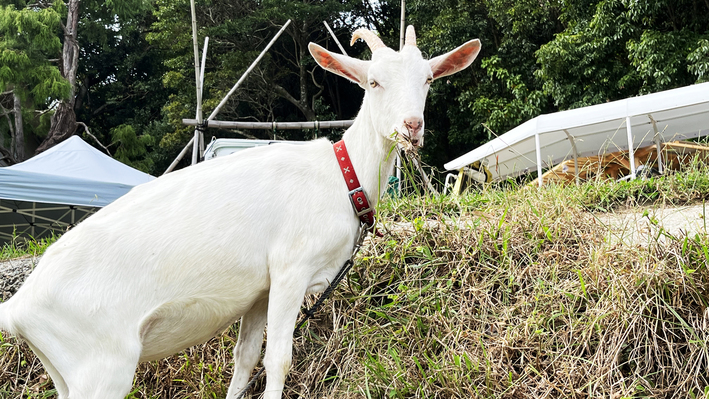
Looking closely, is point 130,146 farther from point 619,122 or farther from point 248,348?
point 248,348

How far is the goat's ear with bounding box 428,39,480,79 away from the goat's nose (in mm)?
469

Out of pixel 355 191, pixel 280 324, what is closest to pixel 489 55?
pixel 355 191

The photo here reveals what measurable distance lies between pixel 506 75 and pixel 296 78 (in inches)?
389

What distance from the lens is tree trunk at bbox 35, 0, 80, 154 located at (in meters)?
18.8

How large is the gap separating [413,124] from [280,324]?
2.97ft

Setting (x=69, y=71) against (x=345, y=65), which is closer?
(x=345, y=65)

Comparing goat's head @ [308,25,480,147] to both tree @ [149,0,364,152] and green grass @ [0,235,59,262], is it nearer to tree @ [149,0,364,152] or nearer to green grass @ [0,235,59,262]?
green grass @ [0,235,59,262]

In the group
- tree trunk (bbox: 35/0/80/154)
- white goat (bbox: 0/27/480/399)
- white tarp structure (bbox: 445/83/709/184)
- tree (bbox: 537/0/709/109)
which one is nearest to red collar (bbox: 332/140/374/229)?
white goat (bbox: 0/27/480/399)

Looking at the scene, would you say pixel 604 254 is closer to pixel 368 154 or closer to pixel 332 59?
pixel 368 154

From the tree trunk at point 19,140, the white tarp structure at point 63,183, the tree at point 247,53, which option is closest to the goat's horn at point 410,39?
the white tarp structure at point 63,183

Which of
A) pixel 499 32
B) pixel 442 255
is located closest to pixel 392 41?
pixel 499 32

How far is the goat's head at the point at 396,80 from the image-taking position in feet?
7.52

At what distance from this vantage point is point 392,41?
2081 cm

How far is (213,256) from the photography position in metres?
2.23
